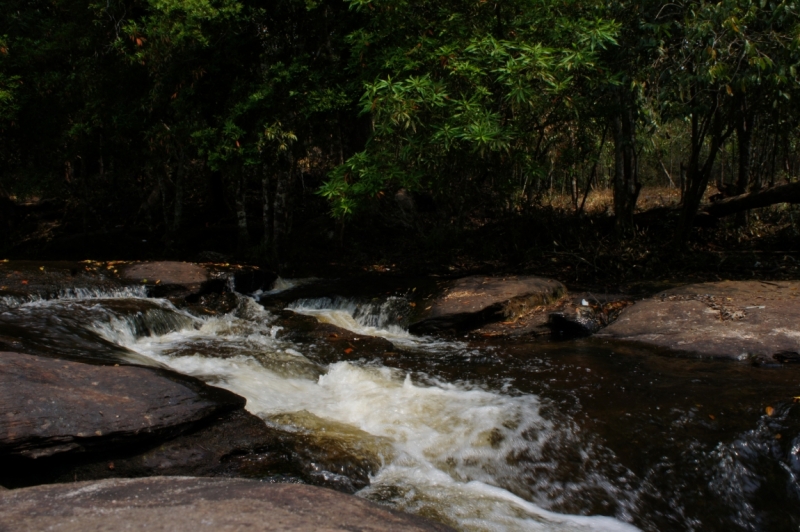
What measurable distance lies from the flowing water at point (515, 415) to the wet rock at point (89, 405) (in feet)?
2.61

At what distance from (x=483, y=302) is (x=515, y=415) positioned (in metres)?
3.39

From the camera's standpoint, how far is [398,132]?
8891 millimetres

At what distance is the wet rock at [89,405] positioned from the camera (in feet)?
12.4

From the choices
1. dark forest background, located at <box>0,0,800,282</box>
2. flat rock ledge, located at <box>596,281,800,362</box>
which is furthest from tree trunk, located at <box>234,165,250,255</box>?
flat rock ledge, located at <box>596,281,800,362</box>

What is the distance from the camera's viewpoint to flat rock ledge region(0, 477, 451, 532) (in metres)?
2.30

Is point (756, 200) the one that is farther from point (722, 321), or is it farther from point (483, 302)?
point (483, 302)

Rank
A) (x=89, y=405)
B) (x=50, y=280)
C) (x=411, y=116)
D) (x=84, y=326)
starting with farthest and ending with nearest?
1. (x=50, y=280)
2. (x=411, y=116)
3. (x=84, y=326)
4. (x=89, y=405)

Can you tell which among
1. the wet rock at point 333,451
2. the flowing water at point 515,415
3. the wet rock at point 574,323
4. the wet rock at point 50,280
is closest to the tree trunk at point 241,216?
the wet rock at point 50,280

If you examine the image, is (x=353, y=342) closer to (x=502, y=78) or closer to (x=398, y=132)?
(x=398, y=132)

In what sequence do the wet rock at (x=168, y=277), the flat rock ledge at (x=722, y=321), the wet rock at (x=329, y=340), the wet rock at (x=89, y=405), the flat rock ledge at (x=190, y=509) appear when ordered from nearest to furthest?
the flat rock ledge at (x=190, y=509) < the wet rock at (x=89, y=405) < the flat rock ledge at (x=722, y=321) < the wet rock at (x=329, y=340) < the wet rock at (x=168, y=277)

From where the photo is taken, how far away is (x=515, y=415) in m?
5.22

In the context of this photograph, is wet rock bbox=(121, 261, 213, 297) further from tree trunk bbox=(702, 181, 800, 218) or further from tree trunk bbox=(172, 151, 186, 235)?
tree trunk bbox=(702, 181, 800, 218)

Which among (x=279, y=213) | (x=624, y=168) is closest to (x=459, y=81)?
(x=624, y=168)

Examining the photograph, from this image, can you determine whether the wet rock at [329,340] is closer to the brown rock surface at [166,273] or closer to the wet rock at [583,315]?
the brown rock surface at [166,273]
